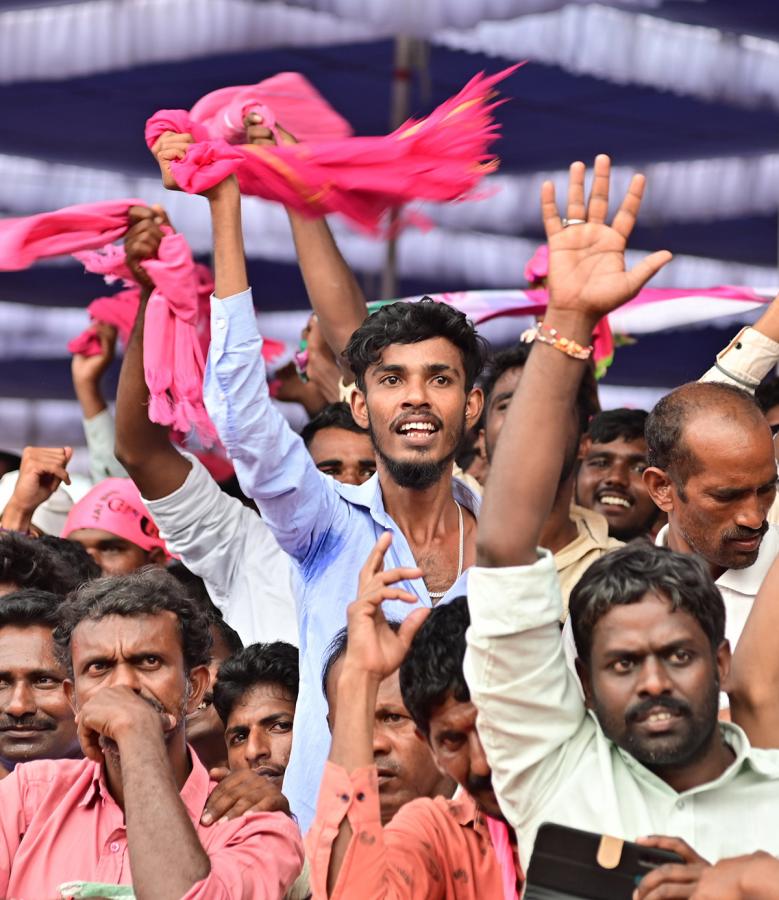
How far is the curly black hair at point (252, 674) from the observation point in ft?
14.7

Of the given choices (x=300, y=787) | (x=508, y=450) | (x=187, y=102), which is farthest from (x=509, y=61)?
(x=508, y=450)

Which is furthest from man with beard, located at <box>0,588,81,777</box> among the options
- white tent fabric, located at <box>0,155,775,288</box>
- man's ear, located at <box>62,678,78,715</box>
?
white tent fabric, located at <box>0,155,775,288</box>

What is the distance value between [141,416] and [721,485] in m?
1.58

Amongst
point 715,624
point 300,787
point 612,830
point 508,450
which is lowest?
point 300,787

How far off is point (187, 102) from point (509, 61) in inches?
65.7

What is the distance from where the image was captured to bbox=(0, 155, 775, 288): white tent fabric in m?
9.25

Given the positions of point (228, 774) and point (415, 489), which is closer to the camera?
point (228, 774)

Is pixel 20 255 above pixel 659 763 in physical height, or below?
above

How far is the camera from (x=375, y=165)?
429 cm

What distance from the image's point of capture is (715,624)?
3.00 meters

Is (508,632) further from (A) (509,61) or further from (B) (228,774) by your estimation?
(A) (509,61)

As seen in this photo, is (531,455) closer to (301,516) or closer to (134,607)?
(301,516)

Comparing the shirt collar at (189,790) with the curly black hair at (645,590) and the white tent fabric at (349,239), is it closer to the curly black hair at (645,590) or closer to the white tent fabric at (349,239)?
the curly black hair at (645,590)

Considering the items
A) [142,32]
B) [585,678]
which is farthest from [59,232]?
[142,32]
